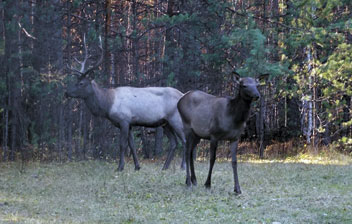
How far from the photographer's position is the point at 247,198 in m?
8.86

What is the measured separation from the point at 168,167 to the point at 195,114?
3.58 metres

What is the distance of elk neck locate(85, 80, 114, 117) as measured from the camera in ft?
43.0

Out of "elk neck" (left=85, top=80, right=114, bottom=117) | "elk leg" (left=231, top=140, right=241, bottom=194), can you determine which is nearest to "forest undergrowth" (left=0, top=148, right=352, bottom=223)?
"elk leg" (left=231, top=140, right=241, bottom=194)

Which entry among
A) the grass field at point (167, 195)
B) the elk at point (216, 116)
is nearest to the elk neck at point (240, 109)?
the elk at point (216, 116)

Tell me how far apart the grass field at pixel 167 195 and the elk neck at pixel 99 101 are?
1398mm

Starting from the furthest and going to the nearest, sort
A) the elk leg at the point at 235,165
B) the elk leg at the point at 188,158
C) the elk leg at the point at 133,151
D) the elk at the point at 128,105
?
the elk at the point at 128,105, the elk leg at the point at 133,151, the elk leg at the point at 188,158, the elk leg at the point at 235,165

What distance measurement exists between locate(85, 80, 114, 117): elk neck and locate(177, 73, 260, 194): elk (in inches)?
130

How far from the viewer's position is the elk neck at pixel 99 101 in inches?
516

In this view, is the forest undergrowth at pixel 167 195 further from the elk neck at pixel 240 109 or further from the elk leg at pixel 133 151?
the elk neck at pixel 240 109

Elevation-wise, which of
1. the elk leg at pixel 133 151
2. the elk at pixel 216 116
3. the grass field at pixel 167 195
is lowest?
the grass field at pixel 167 195

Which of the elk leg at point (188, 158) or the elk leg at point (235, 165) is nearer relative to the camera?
the elk leg at point (235, 165)

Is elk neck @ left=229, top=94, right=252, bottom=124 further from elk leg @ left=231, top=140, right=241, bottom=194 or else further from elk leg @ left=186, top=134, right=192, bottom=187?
elk leg @ left=186, top=134, right=192, bottom=187

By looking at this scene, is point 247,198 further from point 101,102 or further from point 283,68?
point 283,68

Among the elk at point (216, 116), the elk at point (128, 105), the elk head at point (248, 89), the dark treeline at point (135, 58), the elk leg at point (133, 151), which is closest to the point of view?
the elk head at point (248, 89)
